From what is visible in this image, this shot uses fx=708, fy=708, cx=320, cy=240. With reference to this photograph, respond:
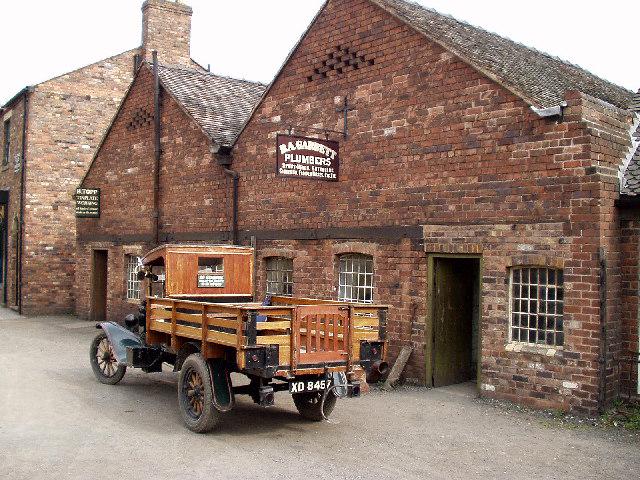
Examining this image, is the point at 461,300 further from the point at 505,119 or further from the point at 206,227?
the point at 206,227

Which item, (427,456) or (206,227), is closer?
(427,456)

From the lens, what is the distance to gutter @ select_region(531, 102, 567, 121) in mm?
9992

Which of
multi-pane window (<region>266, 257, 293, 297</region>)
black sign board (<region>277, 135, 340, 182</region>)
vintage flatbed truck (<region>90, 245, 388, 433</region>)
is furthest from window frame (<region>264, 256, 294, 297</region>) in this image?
vintage flatbed truck (<region>90, 245, 388, 433</region>)

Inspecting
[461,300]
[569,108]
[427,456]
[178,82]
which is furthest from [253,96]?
[427,456]

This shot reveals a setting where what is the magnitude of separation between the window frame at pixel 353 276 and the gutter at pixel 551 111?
404cm

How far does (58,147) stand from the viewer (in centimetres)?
2444

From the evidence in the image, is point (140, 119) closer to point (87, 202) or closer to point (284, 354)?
point (87, 202)

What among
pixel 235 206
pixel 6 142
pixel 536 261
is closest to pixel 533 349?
pixel 536 261

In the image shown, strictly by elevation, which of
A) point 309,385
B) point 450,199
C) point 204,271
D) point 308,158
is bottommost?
point 309,385

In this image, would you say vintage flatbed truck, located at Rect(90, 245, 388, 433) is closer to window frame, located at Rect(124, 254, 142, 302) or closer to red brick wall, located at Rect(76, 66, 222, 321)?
red brick wall, located at Rect(76, 66, 222, 321)

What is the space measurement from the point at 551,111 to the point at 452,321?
157 inches

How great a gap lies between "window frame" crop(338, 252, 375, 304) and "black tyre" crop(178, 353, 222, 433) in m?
4.40

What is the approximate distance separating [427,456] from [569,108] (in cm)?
526

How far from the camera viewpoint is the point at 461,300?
12328mm
